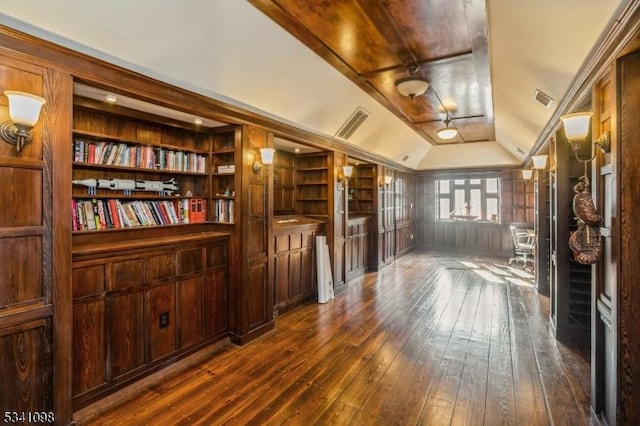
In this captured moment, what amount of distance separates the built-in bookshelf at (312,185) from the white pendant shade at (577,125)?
365 cm

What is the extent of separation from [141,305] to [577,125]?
3.64 metres

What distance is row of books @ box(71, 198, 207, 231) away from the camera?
9.14 ft

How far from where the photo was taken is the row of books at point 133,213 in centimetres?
279

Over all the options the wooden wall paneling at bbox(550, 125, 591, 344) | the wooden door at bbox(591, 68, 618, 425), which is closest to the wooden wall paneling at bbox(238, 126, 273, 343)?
the wooden door at bbox(591, 68, 618, 425)

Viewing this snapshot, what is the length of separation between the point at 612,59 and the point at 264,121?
9.74 ft

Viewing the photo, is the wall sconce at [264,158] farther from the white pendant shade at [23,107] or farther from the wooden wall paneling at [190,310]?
the white pendant shade at [23,107]

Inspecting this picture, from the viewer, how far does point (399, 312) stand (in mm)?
4445

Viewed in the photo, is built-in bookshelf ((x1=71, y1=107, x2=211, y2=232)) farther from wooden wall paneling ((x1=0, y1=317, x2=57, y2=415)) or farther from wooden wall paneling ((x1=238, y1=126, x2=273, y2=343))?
wooden wall paneling ((x1=0, y1=317, x2=57, y2=415))

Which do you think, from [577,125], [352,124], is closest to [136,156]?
[352,124]

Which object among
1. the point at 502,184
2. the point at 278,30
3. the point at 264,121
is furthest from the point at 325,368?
the point at 502,184

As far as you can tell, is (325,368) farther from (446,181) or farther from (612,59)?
(446,181)

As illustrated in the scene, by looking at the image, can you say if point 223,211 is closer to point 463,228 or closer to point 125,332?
point 125,332

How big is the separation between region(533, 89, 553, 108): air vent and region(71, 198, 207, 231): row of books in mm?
3748

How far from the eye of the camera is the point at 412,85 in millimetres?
3711
